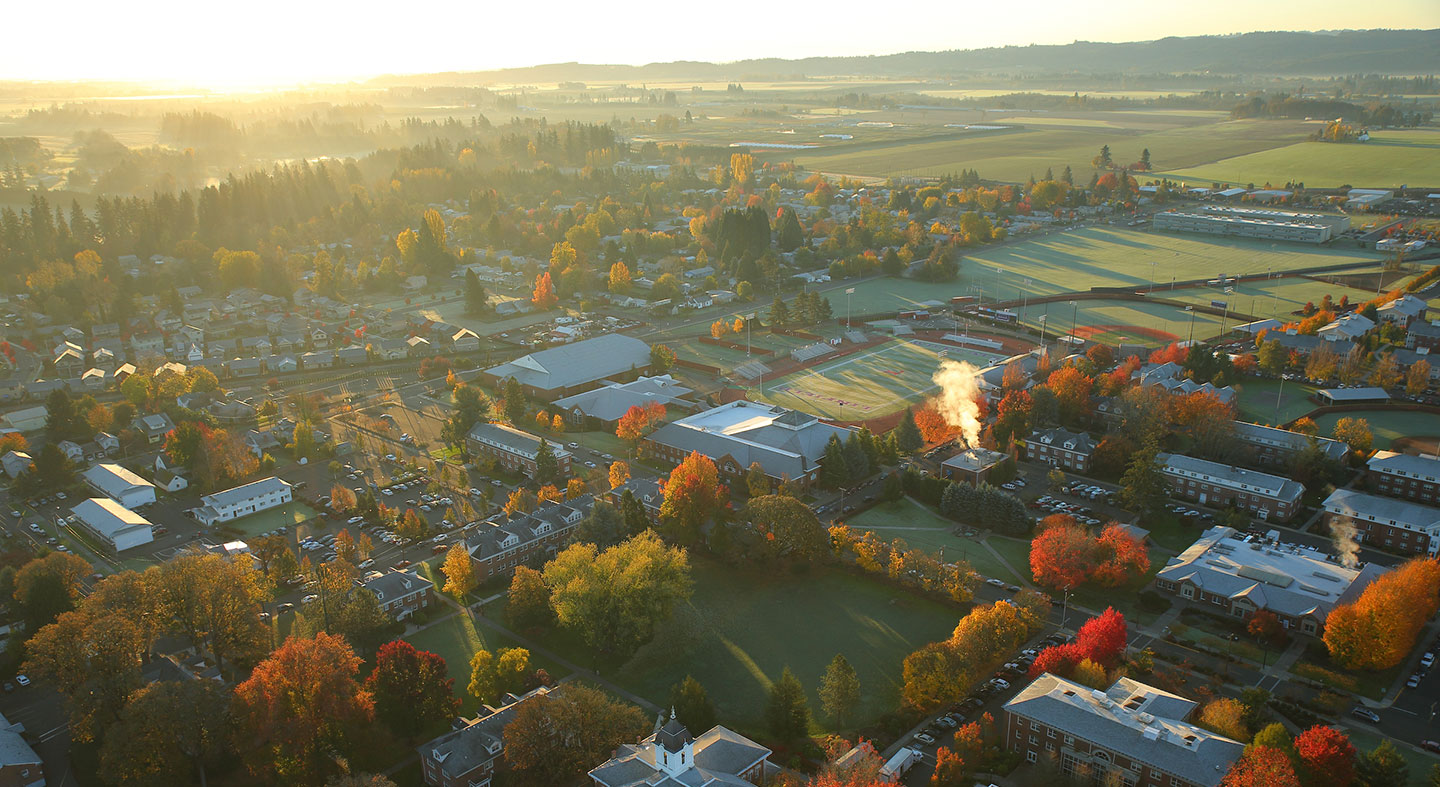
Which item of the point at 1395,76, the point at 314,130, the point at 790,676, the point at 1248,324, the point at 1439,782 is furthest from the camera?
the point at 1395,76

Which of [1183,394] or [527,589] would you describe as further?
[1183,394]

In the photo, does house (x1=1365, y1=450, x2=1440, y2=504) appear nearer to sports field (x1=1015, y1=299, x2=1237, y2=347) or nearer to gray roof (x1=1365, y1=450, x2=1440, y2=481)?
gray roof (x1=1365, y1=450, x2=1440, y2=481)

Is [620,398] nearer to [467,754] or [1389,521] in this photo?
[467,754]

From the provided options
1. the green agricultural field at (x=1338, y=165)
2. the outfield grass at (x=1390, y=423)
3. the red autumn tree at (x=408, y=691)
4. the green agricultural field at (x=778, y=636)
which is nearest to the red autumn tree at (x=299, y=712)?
the red autumn tree at (x=408, y=691)

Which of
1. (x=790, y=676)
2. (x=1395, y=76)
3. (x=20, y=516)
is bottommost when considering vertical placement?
(x=20, y=516)

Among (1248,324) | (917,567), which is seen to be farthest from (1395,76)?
(917,567)

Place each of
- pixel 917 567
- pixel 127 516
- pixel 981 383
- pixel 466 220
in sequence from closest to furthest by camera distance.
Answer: pixel 917 567
pixel 127 516
pixel 981 383
pixel 466 220

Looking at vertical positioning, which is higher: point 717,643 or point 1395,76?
point 1395,76

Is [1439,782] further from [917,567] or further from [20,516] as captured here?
[20,516]
